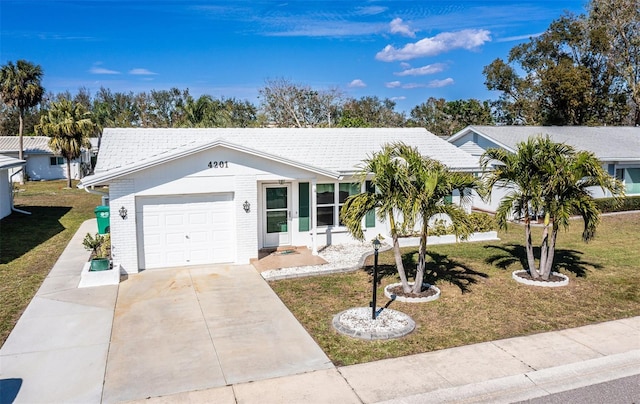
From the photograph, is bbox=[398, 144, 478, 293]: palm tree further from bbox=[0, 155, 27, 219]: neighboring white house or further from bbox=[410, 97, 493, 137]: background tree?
bbox=[410, 97, 493, 137]: background tree

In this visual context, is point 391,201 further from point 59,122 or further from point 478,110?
point 478,110

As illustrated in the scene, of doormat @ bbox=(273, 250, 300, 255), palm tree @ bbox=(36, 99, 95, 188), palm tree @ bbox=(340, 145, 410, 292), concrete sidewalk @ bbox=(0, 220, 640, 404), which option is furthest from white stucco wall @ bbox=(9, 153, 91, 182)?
palm tree @ bbox=(340, 145, 410, 292)

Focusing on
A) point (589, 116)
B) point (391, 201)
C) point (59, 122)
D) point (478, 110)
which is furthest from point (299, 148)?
point (478, 110)

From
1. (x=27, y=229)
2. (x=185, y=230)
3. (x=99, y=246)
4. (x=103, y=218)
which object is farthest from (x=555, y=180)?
(x=27, y=229)

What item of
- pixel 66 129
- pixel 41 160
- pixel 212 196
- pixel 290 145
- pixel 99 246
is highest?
pixel 66 129

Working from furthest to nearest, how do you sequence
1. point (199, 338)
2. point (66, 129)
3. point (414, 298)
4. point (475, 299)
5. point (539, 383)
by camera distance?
1. point (66, 129)
2. point (475, 299)
3. point (414, 298)
4. point (199, 338)
5. point (539, 383)

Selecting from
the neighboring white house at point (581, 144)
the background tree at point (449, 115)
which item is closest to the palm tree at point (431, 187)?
the neighboring white house at point (581, 144)

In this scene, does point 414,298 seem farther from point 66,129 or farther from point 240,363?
point 66,129
